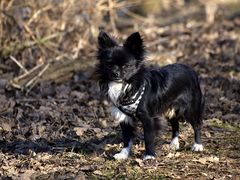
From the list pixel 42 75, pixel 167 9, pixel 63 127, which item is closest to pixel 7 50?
pixel 42 75

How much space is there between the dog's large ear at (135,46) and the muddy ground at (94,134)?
3.97 feet

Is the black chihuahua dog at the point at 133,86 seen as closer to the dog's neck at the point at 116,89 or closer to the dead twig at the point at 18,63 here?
the dog's neck at the point at 116,89

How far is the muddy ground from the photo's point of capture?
21.6 ft

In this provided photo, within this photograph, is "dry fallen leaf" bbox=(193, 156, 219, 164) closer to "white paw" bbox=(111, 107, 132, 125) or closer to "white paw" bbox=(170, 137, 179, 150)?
"white paw" bbox=(170, 137, 179, 150)

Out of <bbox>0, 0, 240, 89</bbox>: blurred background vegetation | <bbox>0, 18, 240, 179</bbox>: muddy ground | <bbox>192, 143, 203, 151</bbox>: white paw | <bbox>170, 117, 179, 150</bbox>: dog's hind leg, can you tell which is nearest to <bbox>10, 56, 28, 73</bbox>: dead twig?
<bbox>0, 0, 240, 89</bbox>: blurred background vegetation

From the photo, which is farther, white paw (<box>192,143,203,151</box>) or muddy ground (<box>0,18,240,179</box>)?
white paw (<box>192,143,203,151</box>)

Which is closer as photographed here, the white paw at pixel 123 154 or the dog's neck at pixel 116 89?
the dog's neck at pixel 116 89

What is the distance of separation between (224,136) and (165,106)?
4.11ft

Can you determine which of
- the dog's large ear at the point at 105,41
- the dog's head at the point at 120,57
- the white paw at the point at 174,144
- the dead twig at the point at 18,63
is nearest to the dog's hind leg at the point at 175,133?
the white paw at the point at 174,144

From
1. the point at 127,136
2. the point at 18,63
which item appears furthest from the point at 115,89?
the point at 18,63

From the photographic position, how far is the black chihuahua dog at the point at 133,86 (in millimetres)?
6848

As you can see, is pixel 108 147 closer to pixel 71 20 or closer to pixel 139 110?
pixel 139 110

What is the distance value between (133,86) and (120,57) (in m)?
0.40

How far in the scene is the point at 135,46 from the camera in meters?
6.90
